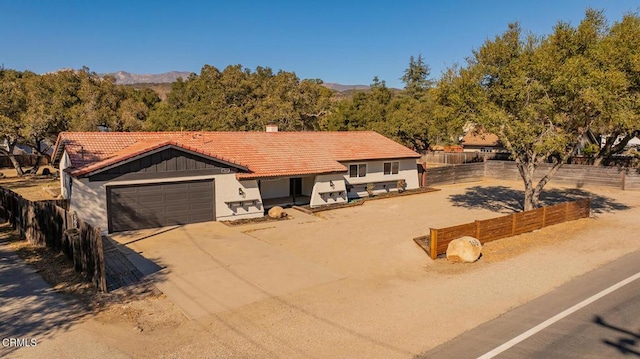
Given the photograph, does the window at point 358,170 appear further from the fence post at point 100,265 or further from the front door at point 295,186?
the fence post at point 100,265

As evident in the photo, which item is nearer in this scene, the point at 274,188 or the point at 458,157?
the point at 274,188

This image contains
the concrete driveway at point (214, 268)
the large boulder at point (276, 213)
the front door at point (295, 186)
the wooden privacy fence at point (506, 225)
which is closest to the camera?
the concrete driveway at point (214, 268)

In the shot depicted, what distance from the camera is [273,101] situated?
146 ft

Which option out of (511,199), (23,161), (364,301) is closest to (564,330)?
(364,301)

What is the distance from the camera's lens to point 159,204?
61.3 ft

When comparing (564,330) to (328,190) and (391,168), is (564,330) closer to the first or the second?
(328,190)

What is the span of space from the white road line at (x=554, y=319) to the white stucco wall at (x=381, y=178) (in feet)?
52.6

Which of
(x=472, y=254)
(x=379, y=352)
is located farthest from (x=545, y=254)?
(x=379, y=352)

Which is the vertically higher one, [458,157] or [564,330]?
[458,157]

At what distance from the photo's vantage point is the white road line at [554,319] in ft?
27.2

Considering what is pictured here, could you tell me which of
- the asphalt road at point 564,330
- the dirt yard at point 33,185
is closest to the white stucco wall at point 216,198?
the dirt yard at point 33,185

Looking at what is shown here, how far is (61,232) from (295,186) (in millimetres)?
14147

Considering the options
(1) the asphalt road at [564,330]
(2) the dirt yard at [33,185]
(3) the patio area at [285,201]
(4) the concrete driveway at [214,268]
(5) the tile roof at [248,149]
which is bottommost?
(1) the asphalt road at [564,330]

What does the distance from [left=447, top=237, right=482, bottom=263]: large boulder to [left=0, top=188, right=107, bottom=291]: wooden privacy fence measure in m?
10.6
